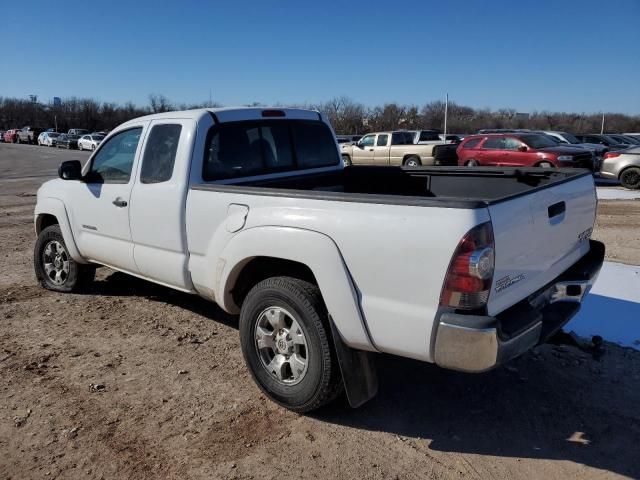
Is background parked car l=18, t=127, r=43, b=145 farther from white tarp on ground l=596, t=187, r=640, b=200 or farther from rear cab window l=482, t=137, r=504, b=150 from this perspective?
white tarp on ground l=596, t=187, r=640, b=200

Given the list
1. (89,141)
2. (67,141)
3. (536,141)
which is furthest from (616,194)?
(67,141)

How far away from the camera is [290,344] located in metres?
3.45

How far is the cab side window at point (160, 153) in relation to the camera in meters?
4.29

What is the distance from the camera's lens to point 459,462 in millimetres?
3012

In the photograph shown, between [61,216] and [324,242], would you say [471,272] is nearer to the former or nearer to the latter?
[324,242]

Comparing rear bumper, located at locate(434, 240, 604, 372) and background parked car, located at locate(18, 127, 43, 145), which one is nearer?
rear bumper, located at locate(434, 240, 604, 372)

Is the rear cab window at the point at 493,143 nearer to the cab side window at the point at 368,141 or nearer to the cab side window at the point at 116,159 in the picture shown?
the cab side window at the point at 368,141

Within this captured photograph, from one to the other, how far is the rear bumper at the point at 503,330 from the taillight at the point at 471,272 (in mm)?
75

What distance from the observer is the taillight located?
2592mm

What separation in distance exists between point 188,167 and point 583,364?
330 centimetres

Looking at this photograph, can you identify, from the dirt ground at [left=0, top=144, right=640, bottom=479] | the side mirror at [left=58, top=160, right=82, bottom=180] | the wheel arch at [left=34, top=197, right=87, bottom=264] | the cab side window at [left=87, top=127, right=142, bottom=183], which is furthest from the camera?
the wheel arch at [left=34, top=197, right=87, bottom=264]

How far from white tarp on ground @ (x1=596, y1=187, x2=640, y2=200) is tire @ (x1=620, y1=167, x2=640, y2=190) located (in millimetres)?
200

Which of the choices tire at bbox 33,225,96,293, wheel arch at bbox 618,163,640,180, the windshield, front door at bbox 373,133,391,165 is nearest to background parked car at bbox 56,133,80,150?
front door at bbox 373,133,391,165

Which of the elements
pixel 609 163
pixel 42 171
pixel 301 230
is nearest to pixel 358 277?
pixel 301 230
